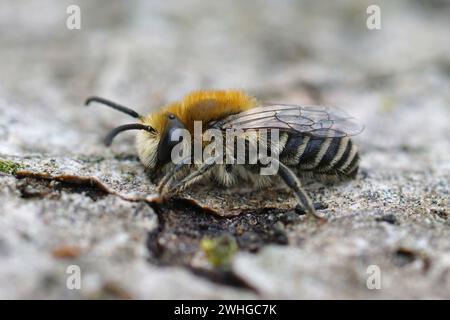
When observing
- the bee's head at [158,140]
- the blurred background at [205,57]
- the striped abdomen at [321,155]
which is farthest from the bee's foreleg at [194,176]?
the blurred background at [205,57]

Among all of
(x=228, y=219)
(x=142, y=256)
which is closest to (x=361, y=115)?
(x=228, y=219)

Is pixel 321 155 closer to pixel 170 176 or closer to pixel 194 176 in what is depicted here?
pixel 194 176

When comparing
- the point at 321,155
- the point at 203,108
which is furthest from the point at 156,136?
the point at 321,155

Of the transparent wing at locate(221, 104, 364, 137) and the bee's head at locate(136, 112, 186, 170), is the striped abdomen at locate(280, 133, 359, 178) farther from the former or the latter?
the bee's head at locate(136, 112, 186, 170)

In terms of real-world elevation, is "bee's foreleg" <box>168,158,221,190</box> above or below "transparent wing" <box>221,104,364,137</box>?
below

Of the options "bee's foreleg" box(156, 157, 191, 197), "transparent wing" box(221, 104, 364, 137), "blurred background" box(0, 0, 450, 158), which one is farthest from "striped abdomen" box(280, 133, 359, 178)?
"blurred background" box(0, 0, 450, 158)

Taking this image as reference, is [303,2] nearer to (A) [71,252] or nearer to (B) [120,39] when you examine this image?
(B) [120,39]
